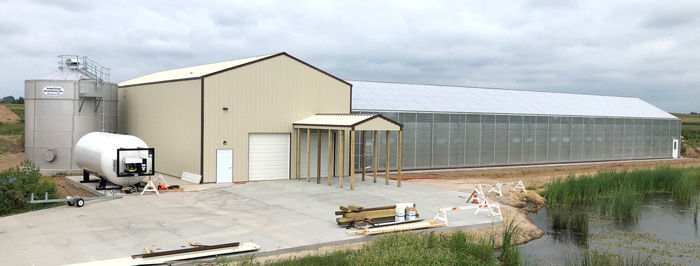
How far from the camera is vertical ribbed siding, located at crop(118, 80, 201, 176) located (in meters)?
27.0

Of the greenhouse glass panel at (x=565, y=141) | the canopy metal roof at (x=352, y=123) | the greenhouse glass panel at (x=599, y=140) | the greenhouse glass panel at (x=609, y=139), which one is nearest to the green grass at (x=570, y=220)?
the canopy metal roof at (x=352, y=123)

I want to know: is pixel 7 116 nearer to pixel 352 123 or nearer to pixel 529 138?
pixel 352 123

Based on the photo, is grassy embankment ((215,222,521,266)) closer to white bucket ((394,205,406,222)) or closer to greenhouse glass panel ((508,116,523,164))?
white bucket ((394,205,406,222))

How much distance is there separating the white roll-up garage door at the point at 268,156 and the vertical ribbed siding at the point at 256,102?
1.04 ft

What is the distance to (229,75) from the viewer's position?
27.1 m

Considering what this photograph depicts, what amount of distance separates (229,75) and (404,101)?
513 inches

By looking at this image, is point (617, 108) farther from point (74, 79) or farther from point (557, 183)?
point (74, 79)

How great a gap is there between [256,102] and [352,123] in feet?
17.6

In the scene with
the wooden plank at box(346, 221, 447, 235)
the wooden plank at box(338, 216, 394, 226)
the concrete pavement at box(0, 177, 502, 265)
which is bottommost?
the concrete pavement at box(0, 177, 502, 265)

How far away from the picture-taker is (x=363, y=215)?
17156 millimetres

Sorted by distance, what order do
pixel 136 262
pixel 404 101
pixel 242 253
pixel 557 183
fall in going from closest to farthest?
pixel 136 262 → pixel 242 253 → pixel 557 183 → pixel 404 101

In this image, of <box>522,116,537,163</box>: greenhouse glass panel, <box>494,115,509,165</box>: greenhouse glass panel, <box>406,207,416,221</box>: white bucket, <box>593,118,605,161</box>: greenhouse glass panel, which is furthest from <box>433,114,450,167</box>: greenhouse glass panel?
<box>406,207,416,221</box>: white bucket

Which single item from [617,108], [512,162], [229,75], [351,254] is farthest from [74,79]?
[617,108]

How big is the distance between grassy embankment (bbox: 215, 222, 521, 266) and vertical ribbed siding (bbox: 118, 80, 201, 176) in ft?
48.8
